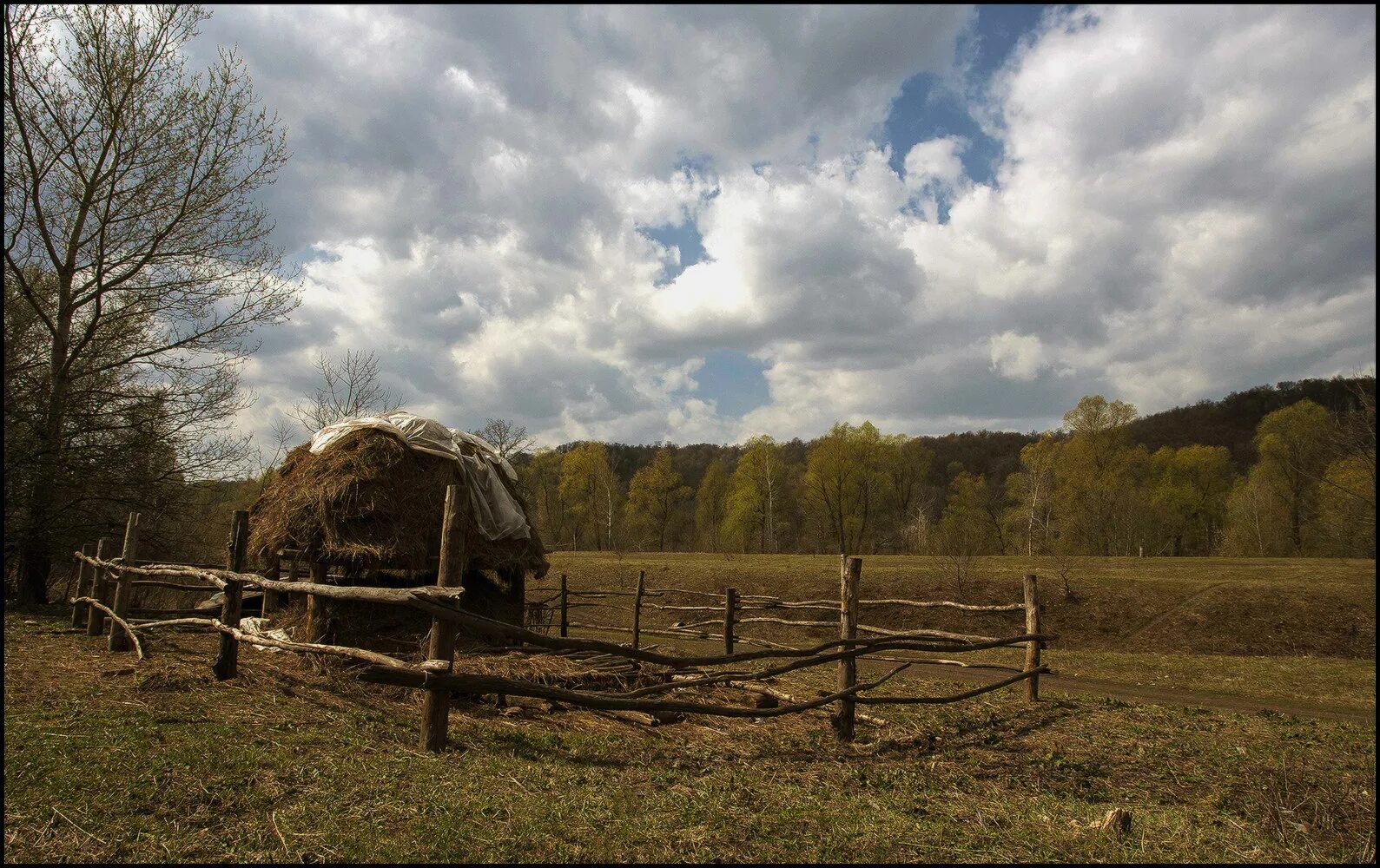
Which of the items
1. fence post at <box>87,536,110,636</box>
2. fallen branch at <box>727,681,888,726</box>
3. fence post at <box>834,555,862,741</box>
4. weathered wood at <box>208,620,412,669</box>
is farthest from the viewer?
fence post at <box>87,536,110,636</box>

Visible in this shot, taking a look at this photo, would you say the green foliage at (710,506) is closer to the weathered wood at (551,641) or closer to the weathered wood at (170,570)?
the weathered wood at (170,570)

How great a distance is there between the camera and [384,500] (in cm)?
925

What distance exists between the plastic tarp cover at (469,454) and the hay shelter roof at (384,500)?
0.01m

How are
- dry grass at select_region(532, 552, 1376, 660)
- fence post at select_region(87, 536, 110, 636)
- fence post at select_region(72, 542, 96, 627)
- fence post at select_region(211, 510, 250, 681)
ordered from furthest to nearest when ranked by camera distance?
dry grass at select_region(532, 552, 1376, 660) < fence post at select_region(72, 542, 96, 627) < fence post at select_region(87, 536, 110, 636) < fence post at select_region(211, 510, 250, 681)

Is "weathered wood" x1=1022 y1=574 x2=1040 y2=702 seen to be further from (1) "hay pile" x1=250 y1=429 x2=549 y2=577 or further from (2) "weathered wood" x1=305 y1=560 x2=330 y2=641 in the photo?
(2) "weathered wood" x1=305 y1=560 x2=330 y2=641

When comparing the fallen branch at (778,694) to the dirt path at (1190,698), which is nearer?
the fallen branch at (778,694)

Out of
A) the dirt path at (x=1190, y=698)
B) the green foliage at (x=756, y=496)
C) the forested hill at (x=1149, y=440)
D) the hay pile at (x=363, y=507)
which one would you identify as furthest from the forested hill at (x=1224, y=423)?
the hay pile at (x=363, y=507)

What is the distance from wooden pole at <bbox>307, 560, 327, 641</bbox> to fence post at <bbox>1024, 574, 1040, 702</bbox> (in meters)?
8.33

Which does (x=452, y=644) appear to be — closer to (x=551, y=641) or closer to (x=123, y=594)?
(x=551, y=641)

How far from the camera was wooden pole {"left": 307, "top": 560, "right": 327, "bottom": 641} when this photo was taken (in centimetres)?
835

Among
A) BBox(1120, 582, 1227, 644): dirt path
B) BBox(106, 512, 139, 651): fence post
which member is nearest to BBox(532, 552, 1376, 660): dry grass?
BBox(1120, 582, 1227, 644): dirt path

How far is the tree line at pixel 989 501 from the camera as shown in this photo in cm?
3781

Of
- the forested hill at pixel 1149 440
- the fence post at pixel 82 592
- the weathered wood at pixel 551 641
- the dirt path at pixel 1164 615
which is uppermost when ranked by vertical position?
the forested hill at pixel 1149 440

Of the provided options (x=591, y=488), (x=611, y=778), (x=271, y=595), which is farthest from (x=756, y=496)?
(x=611, y=778)
